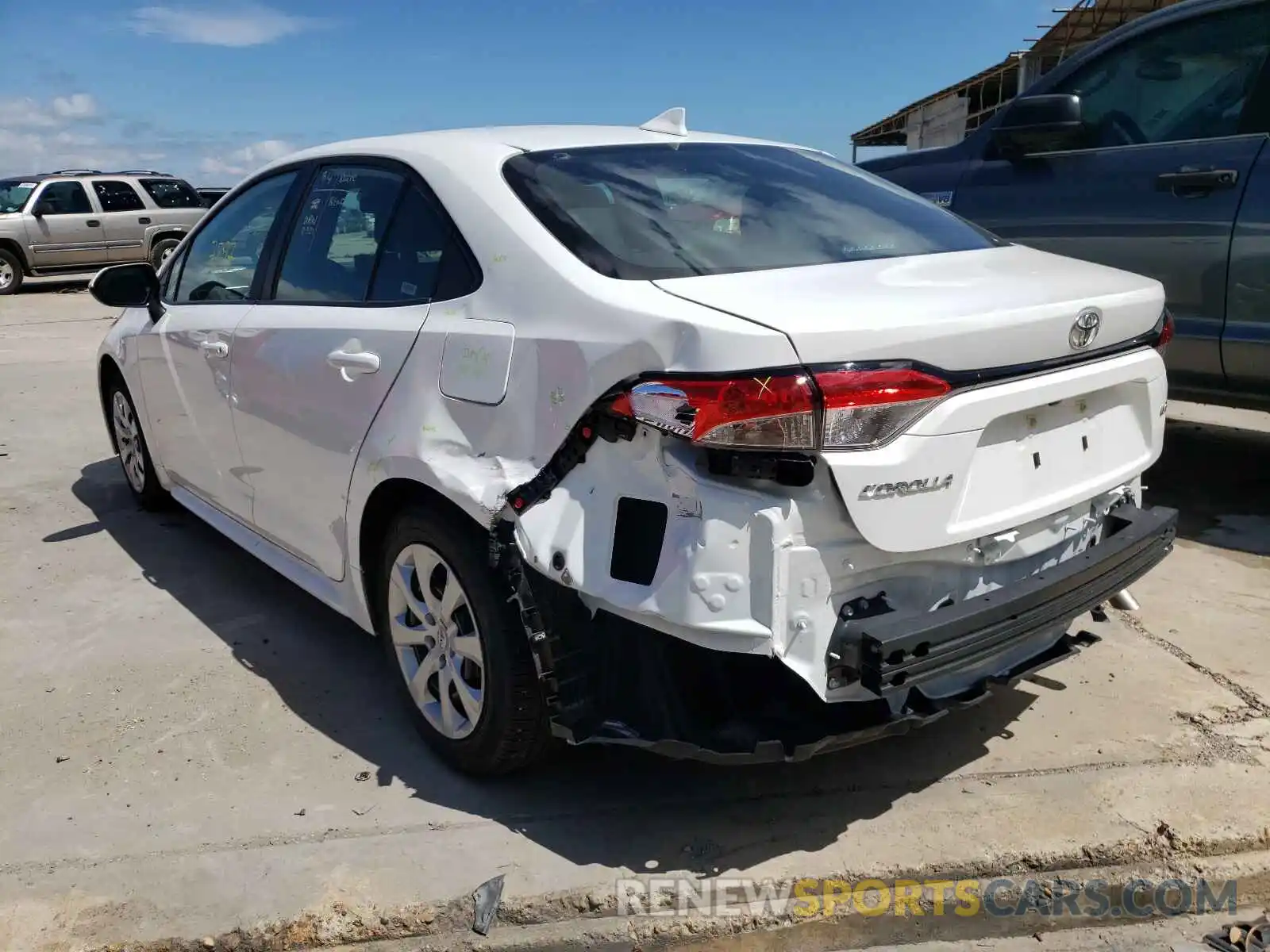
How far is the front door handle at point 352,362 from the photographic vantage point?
9.46ft

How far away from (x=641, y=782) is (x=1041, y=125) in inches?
138

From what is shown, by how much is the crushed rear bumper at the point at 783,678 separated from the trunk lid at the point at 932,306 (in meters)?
0.54

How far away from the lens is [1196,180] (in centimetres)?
434

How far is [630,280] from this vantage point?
2.36 metres

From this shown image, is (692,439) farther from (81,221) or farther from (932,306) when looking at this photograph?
(81,221)

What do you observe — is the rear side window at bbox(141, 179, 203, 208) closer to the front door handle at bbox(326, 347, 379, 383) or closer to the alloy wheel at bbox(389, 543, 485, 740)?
the front door handle at bbox(326, 347, 379, 383)

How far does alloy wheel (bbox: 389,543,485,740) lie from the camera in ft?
8.90

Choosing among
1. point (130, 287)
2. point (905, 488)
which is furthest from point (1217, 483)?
point (130, 287)

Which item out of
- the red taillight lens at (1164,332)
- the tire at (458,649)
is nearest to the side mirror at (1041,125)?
the red taillight lens at (1164,332)

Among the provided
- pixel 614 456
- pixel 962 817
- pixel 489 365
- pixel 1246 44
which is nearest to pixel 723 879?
pixel 962 817

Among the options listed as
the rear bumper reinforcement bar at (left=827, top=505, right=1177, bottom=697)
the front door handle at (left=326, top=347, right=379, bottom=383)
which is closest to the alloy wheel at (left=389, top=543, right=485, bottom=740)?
the front door handle at (left=326, top=347, right=379, bottom=383)

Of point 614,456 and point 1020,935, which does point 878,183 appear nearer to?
point 614,456

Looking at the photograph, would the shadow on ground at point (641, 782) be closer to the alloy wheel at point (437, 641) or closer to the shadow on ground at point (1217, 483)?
the alloy wheel at point (437, 641)

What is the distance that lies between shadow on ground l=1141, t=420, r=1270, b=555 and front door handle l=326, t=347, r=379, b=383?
10.8ft
